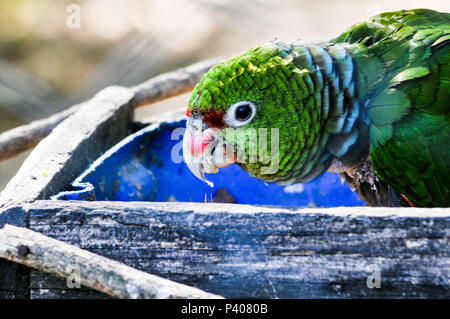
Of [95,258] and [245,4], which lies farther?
[245,4]

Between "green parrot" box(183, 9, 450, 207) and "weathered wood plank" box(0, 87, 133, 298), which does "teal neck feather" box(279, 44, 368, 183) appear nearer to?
"green parrot" box(183, 9, 450, 207)

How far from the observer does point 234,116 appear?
1501 mm

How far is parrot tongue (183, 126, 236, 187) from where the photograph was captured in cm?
155

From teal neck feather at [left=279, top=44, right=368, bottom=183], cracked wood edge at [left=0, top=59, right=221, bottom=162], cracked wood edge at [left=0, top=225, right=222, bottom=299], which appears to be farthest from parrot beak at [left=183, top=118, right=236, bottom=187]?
cracked wood edge at [left=0, top=59, right=221, bottom=162]

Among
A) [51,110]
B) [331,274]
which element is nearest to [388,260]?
[331,274]

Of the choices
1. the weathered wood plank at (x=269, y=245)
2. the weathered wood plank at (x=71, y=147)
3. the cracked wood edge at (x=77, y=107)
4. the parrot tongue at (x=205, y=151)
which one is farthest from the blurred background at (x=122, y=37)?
the weathered wood plank at (x=269, y=245)

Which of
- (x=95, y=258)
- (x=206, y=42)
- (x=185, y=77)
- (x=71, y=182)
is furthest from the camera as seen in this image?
(x=206, y=42)

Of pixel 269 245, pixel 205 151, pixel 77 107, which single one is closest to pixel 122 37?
pixel 77 107

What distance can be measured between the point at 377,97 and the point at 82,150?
95 centimetres

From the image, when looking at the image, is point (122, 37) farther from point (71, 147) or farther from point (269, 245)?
point (269, 245)

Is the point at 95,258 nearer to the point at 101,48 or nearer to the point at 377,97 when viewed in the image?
the point at 377,97

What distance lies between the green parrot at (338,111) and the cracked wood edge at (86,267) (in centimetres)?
59

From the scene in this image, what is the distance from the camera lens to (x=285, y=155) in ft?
5.10

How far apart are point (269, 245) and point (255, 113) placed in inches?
20.3
